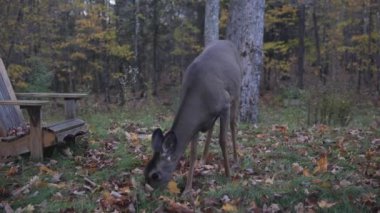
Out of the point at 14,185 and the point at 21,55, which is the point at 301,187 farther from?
the point at 21,55

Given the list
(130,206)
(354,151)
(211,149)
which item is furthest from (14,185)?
(354,151)

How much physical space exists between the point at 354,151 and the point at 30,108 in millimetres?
4412

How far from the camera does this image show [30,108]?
251 inches

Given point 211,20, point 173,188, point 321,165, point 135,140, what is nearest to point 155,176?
point 173,188

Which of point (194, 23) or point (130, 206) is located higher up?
point (194, 23)

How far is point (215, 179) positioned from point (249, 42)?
5407 mm

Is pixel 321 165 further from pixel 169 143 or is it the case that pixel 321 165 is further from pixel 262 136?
pixel 262 136

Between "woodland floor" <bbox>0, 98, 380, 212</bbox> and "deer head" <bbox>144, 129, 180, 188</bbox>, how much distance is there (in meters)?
0.13

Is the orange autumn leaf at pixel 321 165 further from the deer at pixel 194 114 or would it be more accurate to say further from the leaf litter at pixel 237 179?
the deer at pixel 194 114

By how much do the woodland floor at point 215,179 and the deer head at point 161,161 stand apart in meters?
0.13

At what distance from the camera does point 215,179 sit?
217 inches

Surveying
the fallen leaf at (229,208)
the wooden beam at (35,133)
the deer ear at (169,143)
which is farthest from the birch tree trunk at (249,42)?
the fallen leaf at (229,208)

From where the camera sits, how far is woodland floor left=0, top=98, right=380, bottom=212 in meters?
4.68

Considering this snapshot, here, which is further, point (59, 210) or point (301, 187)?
point (301, 187)
